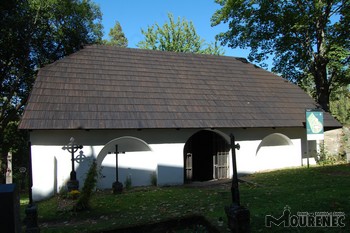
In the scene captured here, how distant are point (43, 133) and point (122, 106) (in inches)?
120

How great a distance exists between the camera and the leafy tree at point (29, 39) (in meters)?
16.5

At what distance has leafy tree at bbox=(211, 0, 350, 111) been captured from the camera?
1745 cm

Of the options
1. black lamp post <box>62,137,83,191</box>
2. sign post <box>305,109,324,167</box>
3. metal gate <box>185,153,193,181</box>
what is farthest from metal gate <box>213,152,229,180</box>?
black lamp post <box>62,137,83,191</box>

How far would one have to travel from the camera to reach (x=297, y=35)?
756 inches

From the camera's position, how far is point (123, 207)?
25.4 ft

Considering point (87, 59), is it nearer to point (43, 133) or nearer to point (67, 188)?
point (43, 133)

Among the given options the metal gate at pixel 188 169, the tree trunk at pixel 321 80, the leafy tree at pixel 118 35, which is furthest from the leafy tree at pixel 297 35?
the leafy tree at pixel 118 35

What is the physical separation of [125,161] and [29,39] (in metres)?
11.4

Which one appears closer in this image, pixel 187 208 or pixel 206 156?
pixel 187 208

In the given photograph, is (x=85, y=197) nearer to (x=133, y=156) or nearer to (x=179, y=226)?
(x=179, y=226)

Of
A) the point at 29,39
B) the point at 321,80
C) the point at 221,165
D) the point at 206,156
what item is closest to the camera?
the point at 221,165

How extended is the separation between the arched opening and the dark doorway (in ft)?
6.34

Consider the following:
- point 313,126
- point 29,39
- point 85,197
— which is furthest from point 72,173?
point 29,39

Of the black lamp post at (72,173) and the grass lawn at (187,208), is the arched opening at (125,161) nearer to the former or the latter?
the black lamp post at (72,173)
